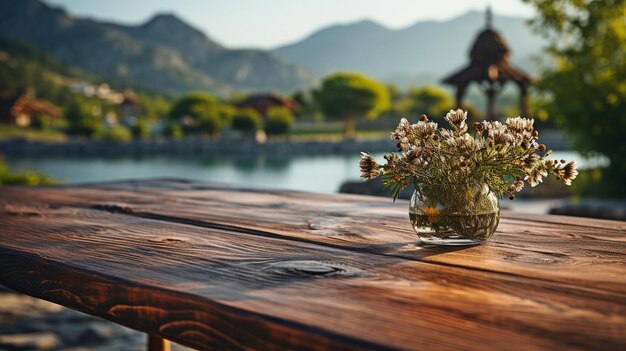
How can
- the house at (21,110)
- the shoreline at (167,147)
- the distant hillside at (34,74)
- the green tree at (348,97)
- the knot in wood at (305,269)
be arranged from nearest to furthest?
1. the knot in wood at (305,269)
2. the shoreline at (167,147)
3. the house at (21,110)
4. the green tree at (348,97)
5. the distant hillside at (34,74)

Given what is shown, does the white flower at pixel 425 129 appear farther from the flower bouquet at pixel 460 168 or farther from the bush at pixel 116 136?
the bush at pixel 116 136

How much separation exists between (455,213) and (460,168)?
9 centimetres

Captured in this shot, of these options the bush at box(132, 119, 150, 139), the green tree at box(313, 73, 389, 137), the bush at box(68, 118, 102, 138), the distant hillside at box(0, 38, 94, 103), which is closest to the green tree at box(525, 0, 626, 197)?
the bush at box(132, 119, 150, 139)

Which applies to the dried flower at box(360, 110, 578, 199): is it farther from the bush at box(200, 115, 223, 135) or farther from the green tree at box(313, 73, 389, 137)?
the green tree at box(313, 73, 389, 137)

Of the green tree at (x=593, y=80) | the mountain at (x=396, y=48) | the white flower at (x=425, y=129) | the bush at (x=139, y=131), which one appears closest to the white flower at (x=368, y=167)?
the white flower at (x=425, y=129)

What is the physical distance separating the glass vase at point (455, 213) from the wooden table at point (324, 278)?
0.05 meters

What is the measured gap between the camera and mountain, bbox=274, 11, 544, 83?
16038cm

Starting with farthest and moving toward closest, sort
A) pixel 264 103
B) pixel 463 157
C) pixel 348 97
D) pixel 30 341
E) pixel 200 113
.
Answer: pixel 348 97
pixel 264 103
pixel 200 113
pixel 30 341
pixel 463 157

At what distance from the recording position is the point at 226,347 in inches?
38.6

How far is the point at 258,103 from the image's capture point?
4316cm

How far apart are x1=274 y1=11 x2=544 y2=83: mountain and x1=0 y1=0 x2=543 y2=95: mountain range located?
0.74 feet

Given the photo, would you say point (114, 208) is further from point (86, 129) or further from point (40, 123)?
point (40, 123)

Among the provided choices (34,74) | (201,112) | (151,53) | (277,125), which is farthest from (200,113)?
(151,53)

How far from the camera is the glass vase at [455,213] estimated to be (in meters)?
1.42
